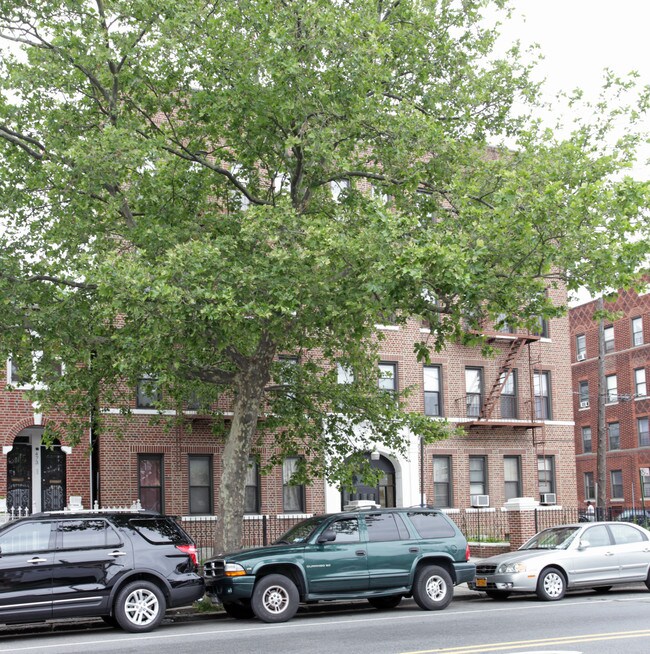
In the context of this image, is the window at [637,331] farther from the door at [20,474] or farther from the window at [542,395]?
the door at [20,474]

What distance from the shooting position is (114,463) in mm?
27812

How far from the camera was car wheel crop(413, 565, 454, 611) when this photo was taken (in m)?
16.2

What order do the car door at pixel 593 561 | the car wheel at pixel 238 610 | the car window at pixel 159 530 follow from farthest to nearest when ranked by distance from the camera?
the car door at pixel 593 561
the car wheel at pixel 238 610
the car window at pixel 159 530

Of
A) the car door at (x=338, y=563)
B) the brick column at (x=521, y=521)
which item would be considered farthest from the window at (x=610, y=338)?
the car door at (x=338, y=563)

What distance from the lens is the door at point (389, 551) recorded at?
15.8 meters

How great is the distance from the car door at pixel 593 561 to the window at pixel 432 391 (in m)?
14.7

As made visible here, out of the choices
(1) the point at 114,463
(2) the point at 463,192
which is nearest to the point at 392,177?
(2) the point at 463,192

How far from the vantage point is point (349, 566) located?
15602 mm

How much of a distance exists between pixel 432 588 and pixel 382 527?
1.35m

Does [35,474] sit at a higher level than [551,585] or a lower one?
higher

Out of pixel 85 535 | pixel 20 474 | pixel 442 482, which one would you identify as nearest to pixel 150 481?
pixel 20 474

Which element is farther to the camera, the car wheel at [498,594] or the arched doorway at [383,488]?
the arched doorway at [383,488]

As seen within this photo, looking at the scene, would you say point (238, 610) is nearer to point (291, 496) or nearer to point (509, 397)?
point (291, 496)

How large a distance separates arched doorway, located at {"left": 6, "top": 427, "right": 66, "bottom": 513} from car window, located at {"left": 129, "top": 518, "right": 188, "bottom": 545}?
13.4m
